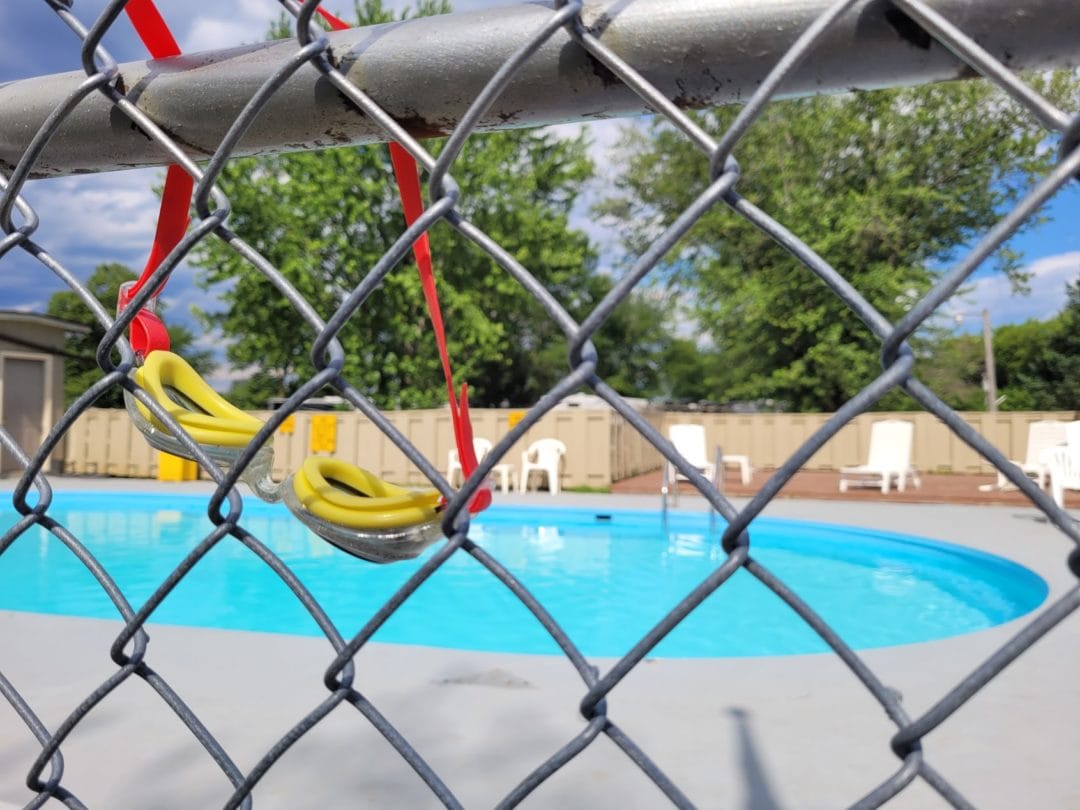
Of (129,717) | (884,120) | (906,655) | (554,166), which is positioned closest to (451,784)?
(129,717)

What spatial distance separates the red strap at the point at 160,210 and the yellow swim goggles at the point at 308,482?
0.03 metres

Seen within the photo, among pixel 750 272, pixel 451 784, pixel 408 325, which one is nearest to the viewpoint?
pixel 451 784

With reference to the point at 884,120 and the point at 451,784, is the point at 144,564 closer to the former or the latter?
the point at 451,784

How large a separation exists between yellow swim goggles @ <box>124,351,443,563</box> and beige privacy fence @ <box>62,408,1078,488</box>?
11263 millimetres

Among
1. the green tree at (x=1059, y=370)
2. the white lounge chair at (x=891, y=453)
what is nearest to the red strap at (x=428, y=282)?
the white lounge chair at (x=891, y=453)

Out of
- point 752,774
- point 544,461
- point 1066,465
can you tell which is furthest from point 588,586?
point 544,461

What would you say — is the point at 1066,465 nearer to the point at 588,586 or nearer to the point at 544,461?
the point at 588,586

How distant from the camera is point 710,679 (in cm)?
292

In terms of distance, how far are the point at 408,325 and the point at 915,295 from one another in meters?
11.8

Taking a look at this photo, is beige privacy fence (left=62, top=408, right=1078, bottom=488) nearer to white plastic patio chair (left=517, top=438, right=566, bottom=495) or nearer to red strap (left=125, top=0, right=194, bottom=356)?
white plastic patio chair (left=517, top=438, right=566, bottom=495)

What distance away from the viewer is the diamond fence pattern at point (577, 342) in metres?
0.46

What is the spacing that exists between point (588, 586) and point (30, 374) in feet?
37.6

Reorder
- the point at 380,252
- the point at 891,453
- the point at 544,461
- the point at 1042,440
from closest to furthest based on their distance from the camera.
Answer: the point at 1042,440 < the point at 891,453 < the point at 544,461 < the point at 380,252

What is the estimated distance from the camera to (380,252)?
19.2 m
